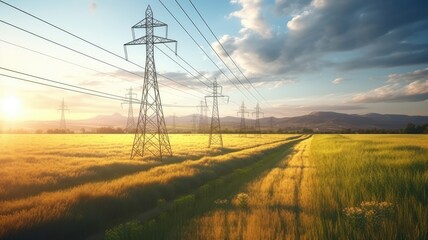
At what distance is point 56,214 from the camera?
11.7 metres

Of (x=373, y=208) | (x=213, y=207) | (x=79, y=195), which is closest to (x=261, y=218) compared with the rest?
(x=213, y=207)

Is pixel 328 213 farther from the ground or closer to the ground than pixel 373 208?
closer to the ground

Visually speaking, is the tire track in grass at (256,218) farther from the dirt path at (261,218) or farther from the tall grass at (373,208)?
the tall grass at (373,208)

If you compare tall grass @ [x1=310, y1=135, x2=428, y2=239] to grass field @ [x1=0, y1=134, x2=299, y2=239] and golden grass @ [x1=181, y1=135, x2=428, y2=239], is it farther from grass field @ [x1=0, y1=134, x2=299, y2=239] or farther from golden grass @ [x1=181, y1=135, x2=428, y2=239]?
grass field @ [x1=0, y1=134, x2=299, y2=239]

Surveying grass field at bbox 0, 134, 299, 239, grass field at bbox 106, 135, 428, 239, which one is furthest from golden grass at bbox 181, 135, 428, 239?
grass field at bbox 0, 134, 299, 239

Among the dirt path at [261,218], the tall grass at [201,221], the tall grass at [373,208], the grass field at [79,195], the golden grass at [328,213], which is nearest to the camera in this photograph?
the tall grass at [373,208]

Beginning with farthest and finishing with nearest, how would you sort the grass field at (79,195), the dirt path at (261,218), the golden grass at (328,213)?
1. the grass field at (79,195)
2. the dirt path at (261,218)
3. the golden grass at (328,213)

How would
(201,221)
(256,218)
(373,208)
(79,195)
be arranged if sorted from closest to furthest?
(373,208), (256,218), (201,221), (79,195)

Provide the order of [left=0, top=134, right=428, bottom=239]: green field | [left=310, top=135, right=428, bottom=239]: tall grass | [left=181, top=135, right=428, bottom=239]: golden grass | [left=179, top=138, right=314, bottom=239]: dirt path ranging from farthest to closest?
[left=179, top=138, right=314, bottom=239]: dirt path
[left=0, top=134, right=428, bottom=239]: green field
[left=181, top=135, right=428, bottom=239]: golden grass
[left=310, top=135, right=428, bottom=239]: tall grass

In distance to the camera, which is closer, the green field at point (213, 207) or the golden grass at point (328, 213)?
the golden grass at point (328, 213)

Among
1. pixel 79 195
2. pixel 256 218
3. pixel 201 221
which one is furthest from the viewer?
pixel 79 195

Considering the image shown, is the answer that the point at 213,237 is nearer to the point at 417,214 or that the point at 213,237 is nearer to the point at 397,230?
the point at 397,230

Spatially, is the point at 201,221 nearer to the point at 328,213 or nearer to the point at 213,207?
the point at 213,207

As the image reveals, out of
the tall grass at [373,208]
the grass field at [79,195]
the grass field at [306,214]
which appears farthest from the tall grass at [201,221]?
the tall grass at [373,208]
